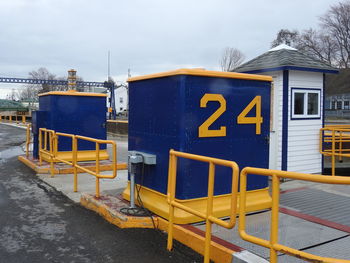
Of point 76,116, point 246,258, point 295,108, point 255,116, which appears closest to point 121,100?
point 76,116

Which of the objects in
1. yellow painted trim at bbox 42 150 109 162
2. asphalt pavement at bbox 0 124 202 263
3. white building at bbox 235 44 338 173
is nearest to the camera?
asphalt pavement at bbox 0 124 202 263

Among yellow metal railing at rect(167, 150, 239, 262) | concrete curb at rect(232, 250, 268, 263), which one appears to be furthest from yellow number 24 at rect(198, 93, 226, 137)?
concrete curb at rect(232, 250, 268, 263)

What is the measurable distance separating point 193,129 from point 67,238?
2.22 m

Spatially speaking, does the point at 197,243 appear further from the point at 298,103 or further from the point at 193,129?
the point at 298,103

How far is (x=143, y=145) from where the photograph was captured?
231 inches

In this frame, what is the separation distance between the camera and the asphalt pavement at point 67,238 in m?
4.29

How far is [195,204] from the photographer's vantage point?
16.4 ft

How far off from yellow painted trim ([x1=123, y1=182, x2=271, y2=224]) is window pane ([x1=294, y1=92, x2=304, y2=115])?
10.6ft

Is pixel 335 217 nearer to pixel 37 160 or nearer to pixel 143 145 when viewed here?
pixel 143 145

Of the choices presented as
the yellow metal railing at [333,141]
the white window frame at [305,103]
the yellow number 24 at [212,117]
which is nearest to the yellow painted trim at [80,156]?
the white window frame at [305,103]

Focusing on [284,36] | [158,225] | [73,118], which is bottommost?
[158,225]

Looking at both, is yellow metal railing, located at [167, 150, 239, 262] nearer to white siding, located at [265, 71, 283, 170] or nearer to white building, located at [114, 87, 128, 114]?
white siding, located at [265, 71, 283, 170]

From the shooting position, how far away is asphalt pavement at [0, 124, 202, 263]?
4293mm

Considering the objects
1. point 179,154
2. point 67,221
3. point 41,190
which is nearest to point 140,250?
point 179,154
